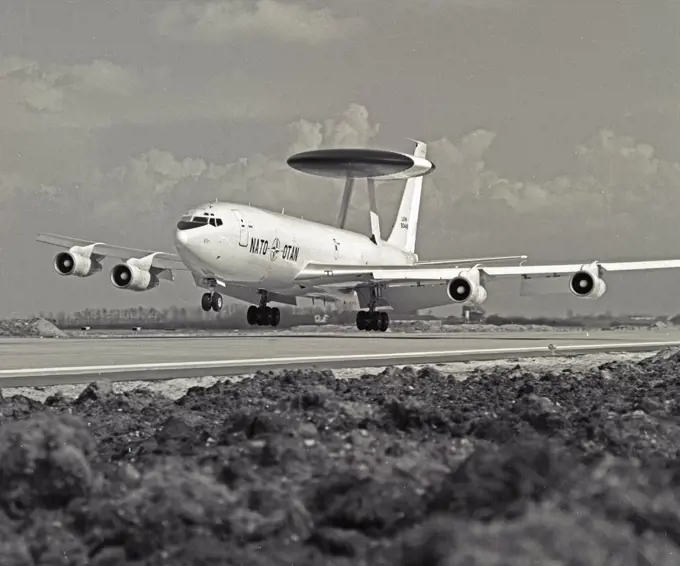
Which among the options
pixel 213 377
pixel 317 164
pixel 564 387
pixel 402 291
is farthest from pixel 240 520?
pixel 317 164

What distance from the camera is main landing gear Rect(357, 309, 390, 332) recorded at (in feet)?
164

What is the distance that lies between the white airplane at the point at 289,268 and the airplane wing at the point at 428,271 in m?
0.05

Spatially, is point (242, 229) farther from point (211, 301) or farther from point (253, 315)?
point (253, 315)

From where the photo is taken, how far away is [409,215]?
74.8 metres

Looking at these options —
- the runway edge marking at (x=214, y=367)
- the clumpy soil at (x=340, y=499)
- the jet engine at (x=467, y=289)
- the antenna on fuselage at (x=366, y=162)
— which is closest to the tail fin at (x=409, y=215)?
the antenna on fuselage at (x=366, y=162)

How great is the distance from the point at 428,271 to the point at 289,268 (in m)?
6.90

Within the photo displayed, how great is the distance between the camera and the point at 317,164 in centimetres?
7650

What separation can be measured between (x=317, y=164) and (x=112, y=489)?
72702 millimetres

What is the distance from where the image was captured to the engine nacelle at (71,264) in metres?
45.0

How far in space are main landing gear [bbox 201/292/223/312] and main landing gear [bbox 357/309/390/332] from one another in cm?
1165

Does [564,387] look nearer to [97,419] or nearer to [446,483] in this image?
[97,419]

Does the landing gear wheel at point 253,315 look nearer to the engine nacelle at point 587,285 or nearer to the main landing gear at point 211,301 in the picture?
the main landing gear at point 211,301

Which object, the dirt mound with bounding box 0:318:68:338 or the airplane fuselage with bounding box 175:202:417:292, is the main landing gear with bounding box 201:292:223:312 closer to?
the airplane fuselage with bounding box 175:202:417:292

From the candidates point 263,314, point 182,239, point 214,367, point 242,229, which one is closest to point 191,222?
point 182,239
